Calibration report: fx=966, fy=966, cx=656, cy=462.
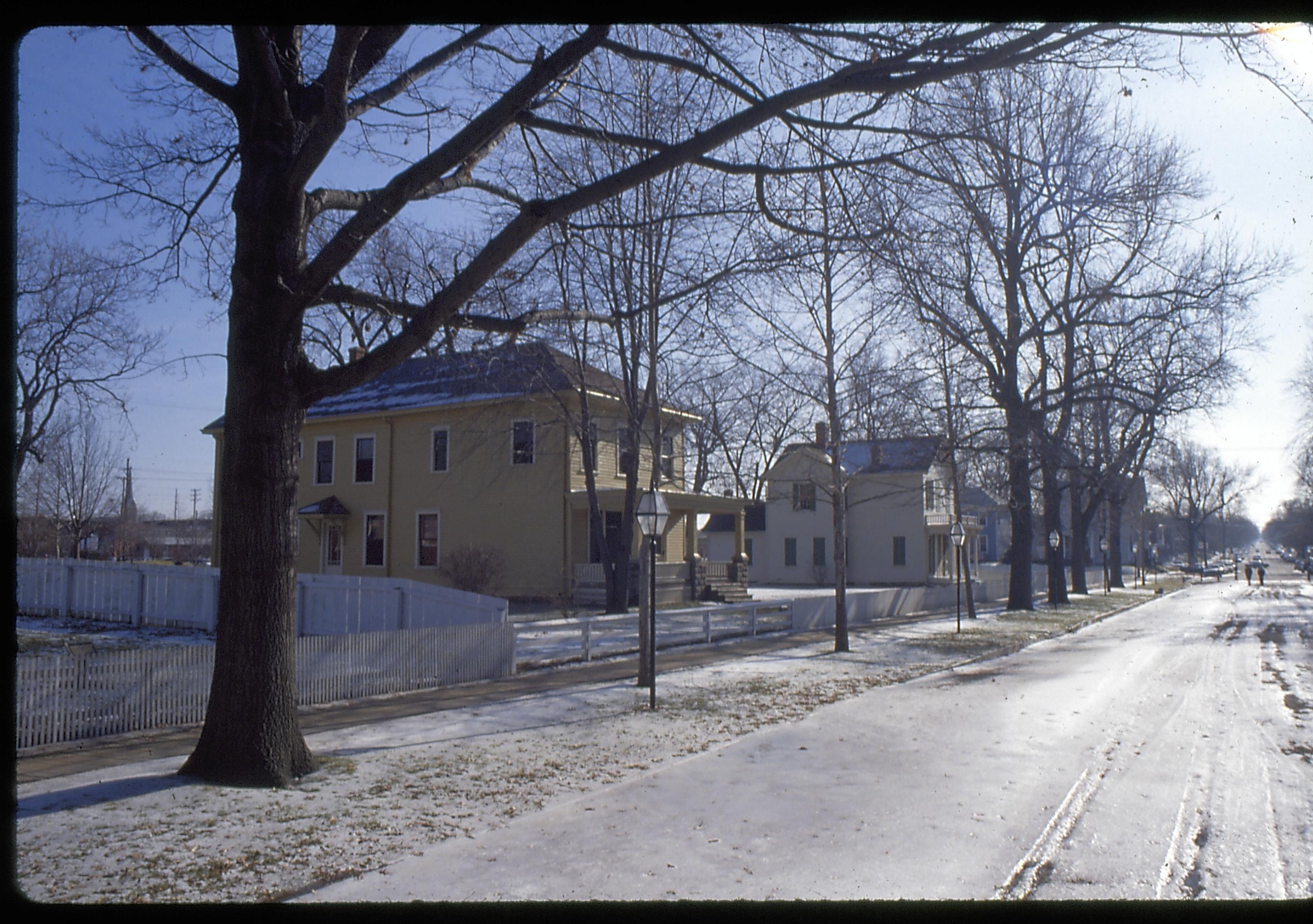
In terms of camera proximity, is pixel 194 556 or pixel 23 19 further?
pixel 194 556

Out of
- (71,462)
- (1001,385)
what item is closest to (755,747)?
(1001,385)

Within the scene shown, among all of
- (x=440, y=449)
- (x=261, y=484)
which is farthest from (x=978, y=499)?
(x=261, y=484)

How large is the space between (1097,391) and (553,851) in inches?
Result: 1151

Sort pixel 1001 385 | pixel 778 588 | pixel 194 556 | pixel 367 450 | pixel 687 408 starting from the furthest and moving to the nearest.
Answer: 1. pixel 194 556
2. pixel 778 588
3. pixel 367 450
4. pixel 1001 385
5. pixel 687 408

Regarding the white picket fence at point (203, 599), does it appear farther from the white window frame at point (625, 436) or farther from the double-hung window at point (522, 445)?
the double-hung window at point (522, 445)

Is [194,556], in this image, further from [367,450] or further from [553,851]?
[553,851]

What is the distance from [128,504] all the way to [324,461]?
127ft

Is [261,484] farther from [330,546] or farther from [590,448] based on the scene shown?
[330,546]

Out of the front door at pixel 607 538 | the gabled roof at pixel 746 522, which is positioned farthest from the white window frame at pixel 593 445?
the gabled roof at pixel 746 522

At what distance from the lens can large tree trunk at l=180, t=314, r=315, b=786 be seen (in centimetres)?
757

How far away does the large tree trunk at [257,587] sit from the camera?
7.57 m

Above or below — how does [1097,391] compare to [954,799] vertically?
above

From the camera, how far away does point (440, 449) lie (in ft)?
103

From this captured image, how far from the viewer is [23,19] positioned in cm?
594
